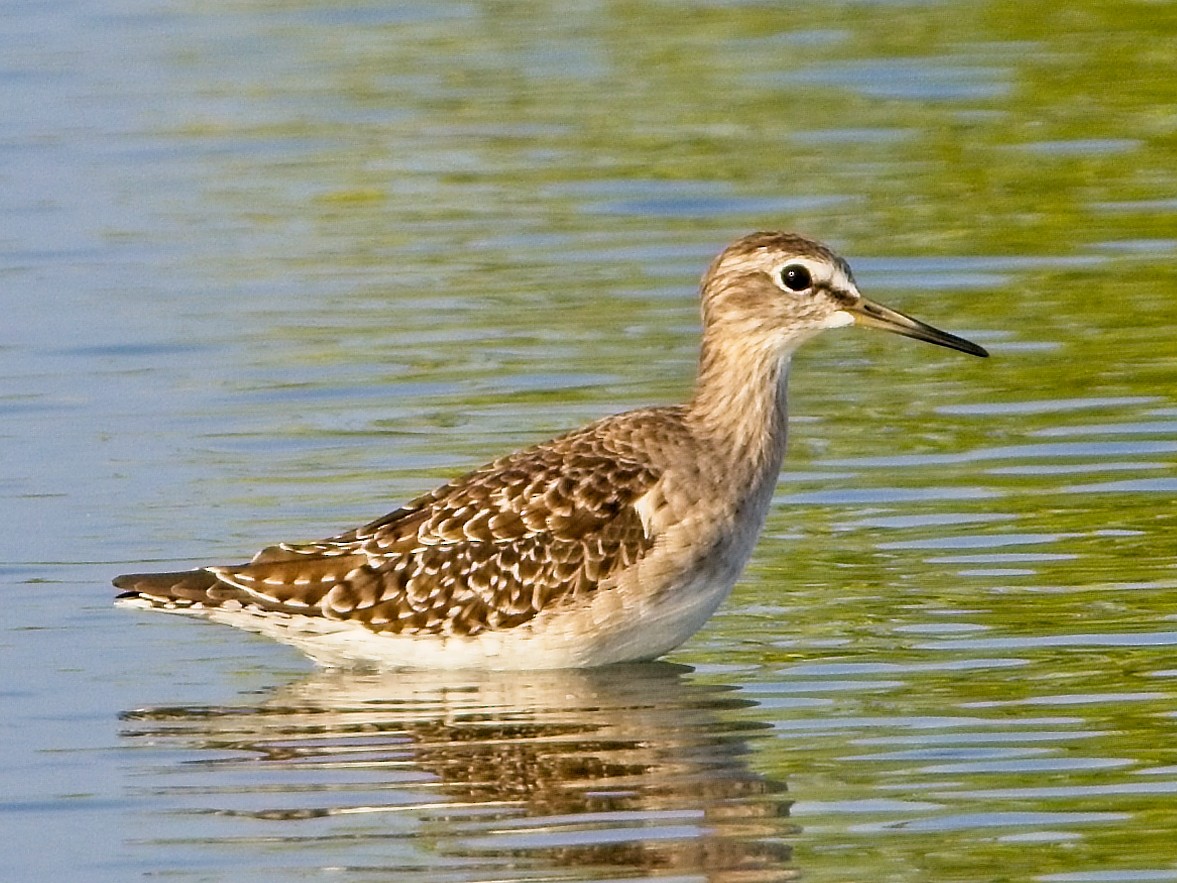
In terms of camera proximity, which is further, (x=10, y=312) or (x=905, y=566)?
(x=10, y=312)

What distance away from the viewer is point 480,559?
41.3 feet

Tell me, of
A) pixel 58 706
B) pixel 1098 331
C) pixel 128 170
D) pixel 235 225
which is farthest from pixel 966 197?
pixel 58 706

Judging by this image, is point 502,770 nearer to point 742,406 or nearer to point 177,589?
point 177,589

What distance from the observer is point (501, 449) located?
15750 millimetres

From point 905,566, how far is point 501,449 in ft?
9.65

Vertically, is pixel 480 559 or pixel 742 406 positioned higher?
pixel 742 406

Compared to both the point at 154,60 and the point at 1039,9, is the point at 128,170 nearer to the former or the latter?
the point at 154,60

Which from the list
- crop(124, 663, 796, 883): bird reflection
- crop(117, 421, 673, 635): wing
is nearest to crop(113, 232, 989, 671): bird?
crop(117, 421, 673, 635): wing

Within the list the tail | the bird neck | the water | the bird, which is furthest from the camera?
the bird neck

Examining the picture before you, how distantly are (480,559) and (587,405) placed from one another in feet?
13.0

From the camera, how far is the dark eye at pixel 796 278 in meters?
13.1

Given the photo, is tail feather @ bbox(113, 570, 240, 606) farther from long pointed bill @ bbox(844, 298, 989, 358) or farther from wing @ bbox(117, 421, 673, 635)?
long pointed bill @ bbox(844, 298, 989, 358)

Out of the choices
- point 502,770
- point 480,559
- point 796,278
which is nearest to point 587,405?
point 796,278

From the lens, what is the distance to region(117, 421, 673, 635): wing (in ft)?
40.9
